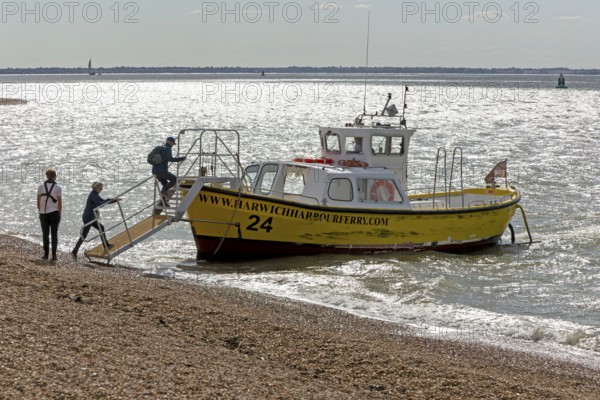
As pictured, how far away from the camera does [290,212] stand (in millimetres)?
19594

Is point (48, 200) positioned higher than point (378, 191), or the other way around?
point (48, 200)

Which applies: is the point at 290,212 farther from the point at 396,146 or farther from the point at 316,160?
the point at 396,146

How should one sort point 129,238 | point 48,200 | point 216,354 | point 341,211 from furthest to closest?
point 341,211
point 129,238
point 48,200
point 216,354

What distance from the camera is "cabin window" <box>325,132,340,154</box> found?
21.9 metres

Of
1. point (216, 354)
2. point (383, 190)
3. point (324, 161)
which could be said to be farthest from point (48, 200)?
point (383, 190)

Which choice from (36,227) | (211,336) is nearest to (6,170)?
(36,227)

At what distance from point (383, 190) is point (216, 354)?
1118cm

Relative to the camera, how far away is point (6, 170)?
1583 inches

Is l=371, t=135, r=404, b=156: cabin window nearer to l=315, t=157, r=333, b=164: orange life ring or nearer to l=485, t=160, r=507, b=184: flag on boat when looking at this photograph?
l=315, t=157, r=333, b=164: orange life ring

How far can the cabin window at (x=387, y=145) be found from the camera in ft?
72.0

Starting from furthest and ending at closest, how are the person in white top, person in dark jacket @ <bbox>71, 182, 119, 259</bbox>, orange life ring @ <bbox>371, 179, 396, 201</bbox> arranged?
orange life ring @ <bbox>371, 179, 396, 201</bbox> → person in dark jacket @ <bbox>71, 182, 119, 259</bbox> → the person in white top

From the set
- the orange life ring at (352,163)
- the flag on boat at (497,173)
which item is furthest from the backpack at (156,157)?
the flag on boat at (497,173)

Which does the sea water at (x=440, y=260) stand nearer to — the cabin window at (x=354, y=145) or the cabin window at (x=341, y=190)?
the cabin window at (x=341, y=190)

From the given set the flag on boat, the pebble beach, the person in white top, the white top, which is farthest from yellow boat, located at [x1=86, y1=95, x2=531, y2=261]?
the pebble beach
